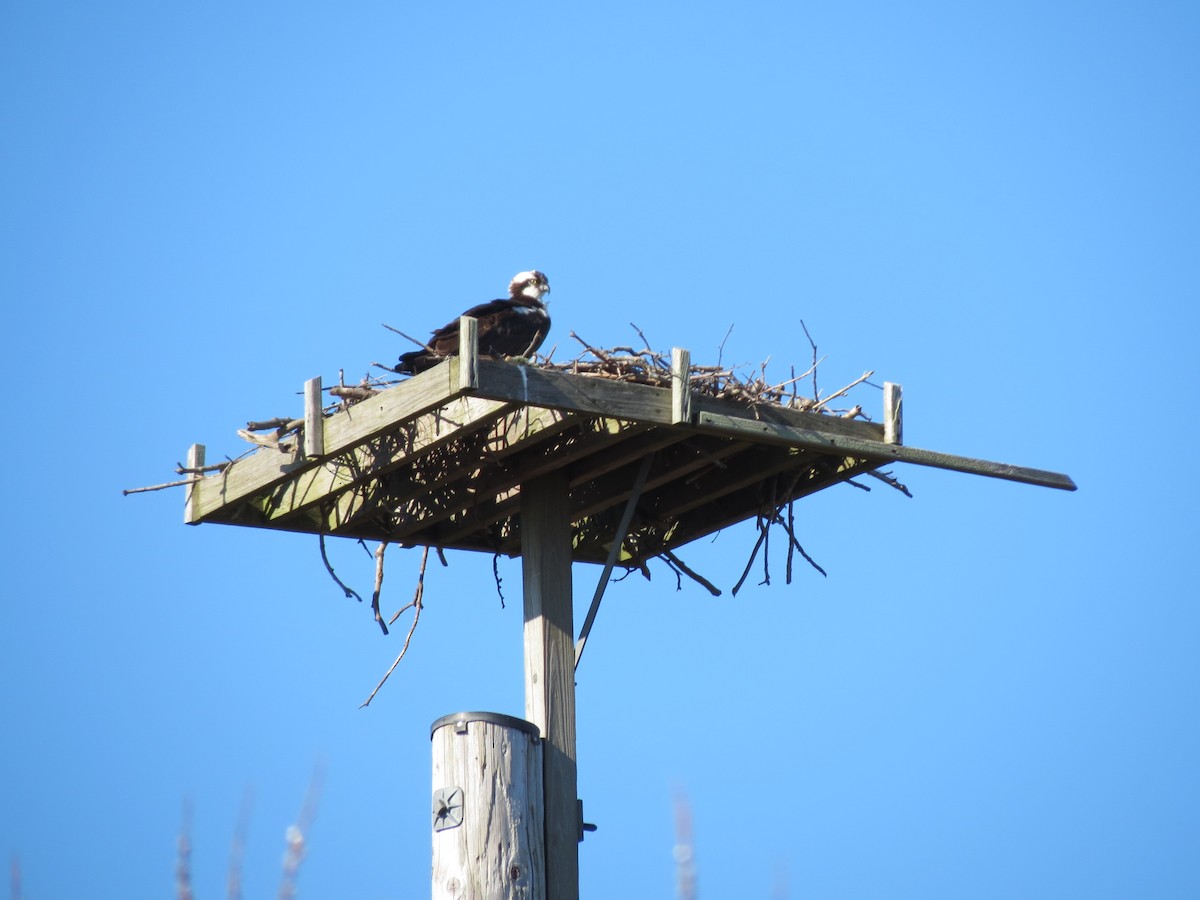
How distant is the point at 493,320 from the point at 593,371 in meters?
1.63

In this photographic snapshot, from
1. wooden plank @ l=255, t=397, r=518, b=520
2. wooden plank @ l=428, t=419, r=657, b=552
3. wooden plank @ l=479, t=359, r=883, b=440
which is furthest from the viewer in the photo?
wooden plank @ l=428, t=419, r=657, b=552

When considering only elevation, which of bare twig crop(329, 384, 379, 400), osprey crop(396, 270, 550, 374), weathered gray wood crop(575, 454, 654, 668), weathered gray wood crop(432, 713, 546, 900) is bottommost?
weathered gray wood crop(432, 713, 546, 900)

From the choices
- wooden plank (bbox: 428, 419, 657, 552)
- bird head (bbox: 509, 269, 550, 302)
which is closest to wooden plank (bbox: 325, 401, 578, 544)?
wooden plank (bbox: 428, 419, 657, 552)

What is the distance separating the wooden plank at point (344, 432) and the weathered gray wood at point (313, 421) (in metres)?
0.05

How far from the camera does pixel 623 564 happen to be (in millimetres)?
9430

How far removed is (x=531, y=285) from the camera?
455 inches

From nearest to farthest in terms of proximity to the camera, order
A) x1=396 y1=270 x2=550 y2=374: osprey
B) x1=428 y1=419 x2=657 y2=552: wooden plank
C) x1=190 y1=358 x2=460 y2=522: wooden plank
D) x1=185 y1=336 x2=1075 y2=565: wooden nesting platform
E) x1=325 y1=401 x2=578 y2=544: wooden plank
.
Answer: x1=190 y1=358 x2=460 y2=522: wooden plank
x1=185 y1=336 x2=1075 y2=565: wooden nesting platform
x1=428 y1=419 x2=657 y2=552: wooden plank
x1=325 y1=401 x2=578 y2=544: wooden plank
x1=396 y1=270 x2=550 y2=374: osprey

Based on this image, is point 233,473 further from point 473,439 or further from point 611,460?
point 611,460

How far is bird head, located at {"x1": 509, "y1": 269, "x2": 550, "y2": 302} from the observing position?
11.5m

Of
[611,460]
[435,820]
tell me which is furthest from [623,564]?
[435,820]

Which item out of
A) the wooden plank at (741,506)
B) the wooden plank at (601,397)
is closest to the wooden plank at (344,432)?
the wooden plank at (601,397)

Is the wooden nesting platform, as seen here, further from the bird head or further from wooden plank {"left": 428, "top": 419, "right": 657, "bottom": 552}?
the bird head

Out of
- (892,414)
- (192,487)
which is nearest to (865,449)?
(892,414)

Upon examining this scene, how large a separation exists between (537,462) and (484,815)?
192 centimetres
